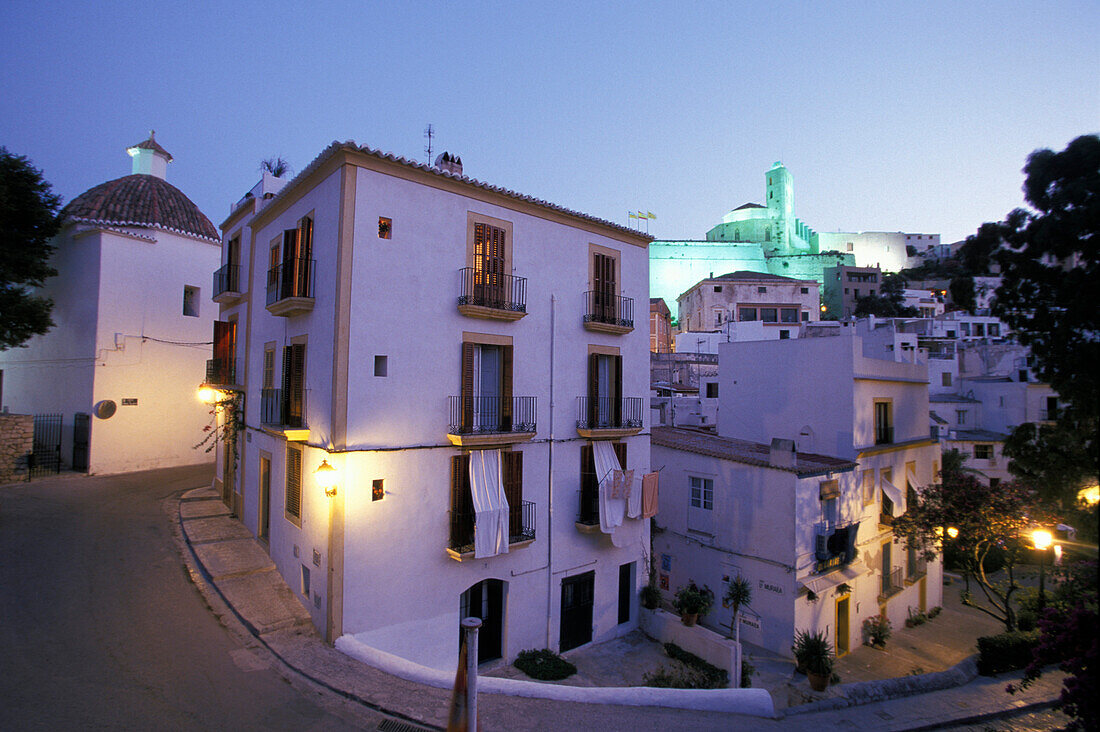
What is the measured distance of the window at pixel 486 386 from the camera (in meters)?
12.1

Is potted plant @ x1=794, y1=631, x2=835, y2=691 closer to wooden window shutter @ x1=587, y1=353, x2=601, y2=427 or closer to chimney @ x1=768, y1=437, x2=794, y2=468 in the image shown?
chimney @ x1=768, y1=437, x2=794, y2=468

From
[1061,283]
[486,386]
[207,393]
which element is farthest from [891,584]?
[207,393]

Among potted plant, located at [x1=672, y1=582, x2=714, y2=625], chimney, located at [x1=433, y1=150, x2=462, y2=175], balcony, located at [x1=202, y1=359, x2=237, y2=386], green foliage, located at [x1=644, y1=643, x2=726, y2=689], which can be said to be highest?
chimney, located at [x1=433, y1=150, x2=462, y2=175]

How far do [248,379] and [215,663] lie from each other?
9.31m

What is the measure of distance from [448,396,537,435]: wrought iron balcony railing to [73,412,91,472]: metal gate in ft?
55.5

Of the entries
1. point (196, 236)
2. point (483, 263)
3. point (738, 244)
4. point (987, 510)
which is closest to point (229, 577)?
point (483, 263)

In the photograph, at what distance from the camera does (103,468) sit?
65.9 feet

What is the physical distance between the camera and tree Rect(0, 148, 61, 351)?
17.9m

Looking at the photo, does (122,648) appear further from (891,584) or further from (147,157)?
A: (147,157)

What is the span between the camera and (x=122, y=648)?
883 centimetres

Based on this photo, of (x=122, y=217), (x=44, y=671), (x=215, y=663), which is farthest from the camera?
(x=122, y=217)

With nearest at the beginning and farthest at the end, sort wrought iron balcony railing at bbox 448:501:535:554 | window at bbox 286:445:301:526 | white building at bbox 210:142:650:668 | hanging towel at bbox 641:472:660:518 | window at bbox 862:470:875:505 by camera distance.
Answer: white building at bbox 210:142:650:668 → wrought iron balcony railing at bbox 448:501:535:554 → window at bbox 286:445:301:526 → hanging towel at bbox 641:472:660:518 → window at bbox 862:470:875:505

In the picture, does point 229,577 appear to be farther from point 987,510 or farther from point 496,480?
point 987,510

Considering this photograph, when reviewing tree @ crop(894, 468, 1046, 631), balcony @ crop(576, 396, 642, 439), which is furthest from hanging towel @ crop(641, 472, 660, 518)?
tree @ crop(894, 468, 1046, 631)
